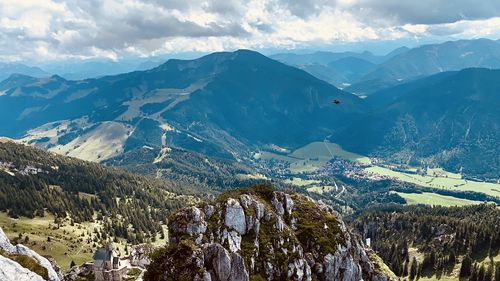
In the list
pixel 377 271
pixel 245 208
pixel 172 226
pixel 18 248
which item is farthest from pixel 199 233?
pixel 377 271

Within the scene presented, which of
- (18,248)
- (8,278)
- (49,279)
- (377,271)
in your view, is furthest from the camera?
(377,271)

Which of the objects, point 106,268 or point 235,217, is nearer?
point 106,268

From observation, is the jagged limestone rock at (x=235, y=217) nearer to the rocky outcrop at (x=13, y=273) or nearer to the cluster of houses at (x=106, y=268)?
the cluster of houses at (x=106, y=268)

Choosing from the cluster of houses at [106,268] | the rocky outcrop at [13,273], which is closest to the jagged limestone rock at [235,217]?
the cluster of houses at [106,268]

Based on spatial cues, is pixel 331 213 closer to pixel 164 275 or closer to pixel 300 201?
pixel 300 201

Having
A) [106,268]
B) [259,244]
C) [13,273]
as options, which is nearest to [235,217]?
[259,244]

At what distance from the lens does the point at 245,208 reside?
3944 inches

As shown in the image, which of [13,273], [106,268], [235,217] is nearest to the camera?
[13,273]

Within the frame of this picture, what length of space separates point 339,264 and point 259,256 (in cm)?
2118

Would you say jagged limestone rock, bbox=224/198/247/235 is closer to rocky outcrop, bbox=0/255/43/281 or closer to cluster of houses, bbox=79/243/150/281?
cluster of houses, bbox=79/243/150/281

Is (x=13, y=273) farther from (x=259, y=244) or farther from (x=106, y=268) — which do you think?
(x=259, y=244)

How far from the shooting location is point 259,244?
317 feet

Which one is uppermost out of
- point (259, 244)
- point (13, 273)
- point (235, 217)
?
point (13, 273)

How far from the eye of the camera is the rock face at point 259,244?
8325 centimetres
